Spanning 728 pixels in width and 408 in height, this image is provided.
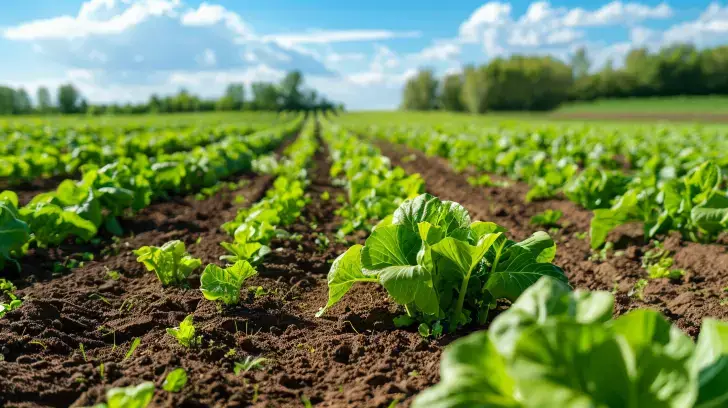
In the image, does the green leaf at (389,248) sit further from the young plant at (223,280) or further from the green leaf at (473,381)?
the green leaf at (473,381)

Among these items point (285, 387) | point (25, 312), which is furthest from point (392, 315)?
point (25, 312)

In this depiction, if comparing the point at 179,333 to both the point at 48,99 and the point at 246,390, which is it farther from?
the point at 48,99

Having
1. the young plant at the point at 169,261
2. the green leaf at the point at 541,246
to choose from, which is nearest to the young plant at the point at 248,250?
the young plant at the point at 169,261

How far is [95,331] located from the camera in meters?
3.61

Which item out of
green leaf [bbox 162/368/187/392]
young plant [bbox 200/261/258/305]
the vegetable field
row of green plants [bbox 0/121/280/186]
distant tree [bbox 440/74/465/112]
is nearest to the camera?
the vegetable field

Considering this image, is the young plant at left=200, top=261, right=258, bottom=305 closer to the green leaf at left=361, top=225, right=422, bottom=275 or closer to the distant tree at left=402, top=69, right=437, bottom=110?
the green leaf at left=361, top=225, right=422, bottom=275

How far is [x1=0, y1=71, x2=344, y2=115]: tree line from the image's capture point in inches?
3299

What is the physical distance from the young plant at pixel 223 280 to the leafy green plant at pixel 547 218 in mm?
3965

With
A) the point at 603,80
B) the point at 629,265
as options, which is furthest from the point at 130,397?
the point at 603,80

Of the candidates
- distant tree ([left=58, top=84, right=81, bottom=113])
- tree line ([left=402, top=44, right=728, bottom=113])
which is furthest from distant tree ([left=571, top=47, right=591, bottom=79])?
distant tree ([left=58, top=84, right=81, bottom=113])

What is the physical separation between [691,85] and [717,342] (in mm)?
83397

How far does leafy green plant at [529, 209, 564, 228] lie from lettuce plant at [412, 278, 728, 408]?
15.8ft

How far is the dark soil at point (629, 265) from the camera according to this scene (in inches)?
152

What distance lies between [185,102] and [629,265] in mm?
95755
